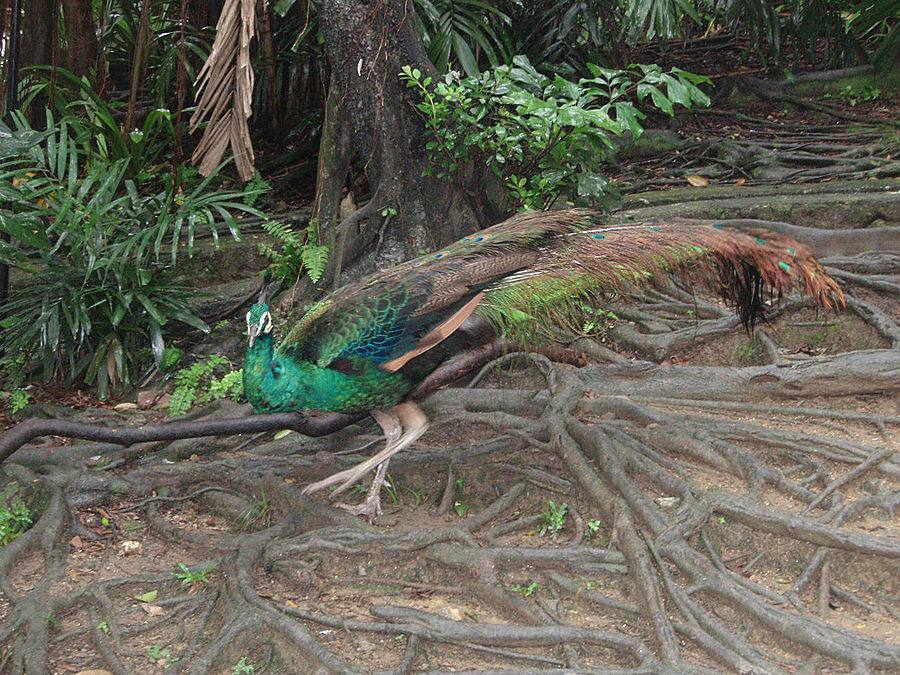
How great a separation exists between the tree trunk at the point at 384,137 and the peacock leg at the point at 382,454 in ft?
6.22

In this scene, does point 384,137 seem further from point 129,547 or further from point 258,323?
point 129,547

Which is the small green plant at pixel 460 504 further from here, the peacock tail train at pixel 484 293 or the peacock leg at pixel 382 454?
the peacock tail train at pixel 484 293

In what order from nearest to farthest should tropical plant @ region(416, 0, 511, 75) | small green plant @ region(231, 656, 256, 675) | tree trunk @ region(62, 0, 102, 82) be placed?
small green plant @ region(231, 656, 256, 675) < tropical plant @ region(416, 0, 511, 75) < tree trunk @ region(62, 0, 102, 82)

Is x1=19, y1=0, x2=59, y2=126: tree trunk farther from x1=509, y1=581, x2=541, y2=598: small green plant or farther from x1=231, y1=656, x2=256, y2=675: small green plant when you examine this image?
x1=509, y1=581, x2=541, y2=598: small green plant

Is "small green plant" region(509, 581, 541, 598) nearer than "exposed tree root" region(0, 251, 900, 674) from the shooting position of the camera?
No

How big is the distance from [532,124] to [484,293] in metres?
1.69

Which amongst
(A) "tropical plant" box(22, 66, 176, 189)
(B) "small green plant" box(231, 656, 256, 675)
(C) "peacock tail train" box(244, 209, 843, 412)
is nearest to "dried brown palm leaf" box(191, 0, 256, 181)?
(A) "tropical plant" box(22, 66, 176, 189)

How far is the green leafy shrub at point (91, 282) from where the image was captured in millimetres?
5488

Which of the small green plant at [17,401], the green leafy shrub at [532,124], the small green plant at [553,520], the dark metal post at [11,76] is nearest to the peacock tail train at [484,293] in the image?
the small green plant at [553,520]

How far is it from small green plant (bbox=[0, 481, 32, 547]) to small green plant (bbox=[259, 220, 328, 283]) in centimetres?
226

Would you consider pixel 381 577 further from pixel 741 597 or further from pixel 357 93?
pixel 357 93

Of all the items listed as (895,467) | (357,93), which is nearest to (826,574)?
(895,467)

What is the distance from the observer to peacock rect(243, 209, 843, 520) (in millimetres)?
3689

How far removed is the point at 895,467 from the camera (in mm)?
3775
